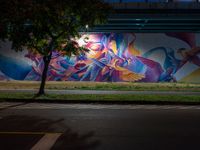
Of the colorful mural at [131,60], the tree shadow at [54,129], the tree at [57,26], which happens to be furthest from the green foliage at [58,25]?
the colorful mural at [131,60]

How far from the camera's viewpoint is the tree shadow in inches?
326

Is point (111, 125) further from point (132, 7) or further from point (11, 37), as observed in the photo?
point (132, 7)

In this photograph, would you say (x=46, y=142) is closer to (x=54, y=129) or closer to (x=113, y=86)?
(x=54, y=129)

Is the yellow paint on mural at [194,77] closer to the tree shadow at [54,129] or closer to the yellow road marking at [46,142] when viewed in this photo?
the tree shadow at [54,129]

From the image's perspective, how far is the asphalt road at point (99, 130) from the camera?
8320mm

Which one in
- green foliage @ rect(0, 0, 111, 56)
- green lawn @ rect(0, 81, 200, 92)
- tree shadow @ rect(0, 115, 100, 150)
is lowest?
green lawn @ rect(0, 81, 200, 92)

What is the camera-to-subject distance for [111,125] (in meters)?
10.8

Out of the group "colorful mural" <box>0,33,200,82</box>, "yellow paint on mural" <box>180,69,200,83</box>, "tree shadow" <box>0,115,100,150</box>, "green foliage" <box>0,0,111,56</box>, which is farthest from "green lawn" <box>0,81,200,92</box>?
"tree shadow" <box>0,115,100,150</box>

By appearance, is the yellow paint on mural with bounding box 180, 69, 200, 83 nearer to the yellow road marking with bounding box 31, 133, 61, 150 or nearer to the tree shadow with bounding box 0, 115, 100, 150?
the tree shadow with bounding box 0, 115, 100, 150

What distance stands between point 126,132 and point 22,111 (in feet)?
17.7

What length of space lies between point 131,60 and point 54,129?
20998 millimetres

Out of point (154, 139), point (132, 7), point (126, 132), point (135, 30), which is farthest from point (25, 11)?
point (135, 30)

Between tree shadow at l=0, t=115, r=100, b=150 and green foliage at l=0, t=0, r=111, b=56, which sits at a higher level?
green foliage at l=0, t=0, r=111, b=56

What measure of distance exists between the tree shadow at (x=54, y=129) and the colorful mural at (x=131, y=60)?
60.8 feet
